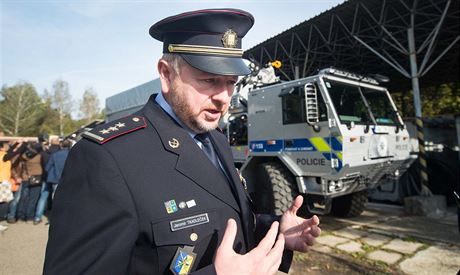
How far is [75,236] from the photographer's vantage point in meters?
0.85

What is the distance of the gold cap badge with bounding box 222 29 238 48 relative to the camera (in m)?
1.34

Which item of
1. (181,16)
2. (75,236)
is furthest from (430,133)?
(75,236)

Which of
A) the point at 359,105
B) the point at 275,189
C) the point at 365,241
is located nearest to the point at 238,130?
the point at 275,189

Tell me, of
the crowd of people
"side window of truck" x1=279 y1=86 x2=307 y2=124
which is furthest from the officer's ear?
the crowd of people

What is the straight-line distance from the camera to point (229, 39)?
1354 mm

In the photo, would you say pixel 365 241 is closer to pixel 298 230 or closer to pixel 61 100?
pixel 298 230

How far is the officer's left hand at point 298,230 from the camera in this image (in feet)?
4.27

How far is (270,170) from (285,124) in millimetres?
846

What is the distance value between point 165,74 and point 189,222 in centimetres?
67

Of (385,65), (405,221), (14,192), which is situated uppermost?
(385,65)

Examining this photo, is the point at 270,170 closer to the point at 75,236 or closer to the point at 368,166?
the point at 368,166

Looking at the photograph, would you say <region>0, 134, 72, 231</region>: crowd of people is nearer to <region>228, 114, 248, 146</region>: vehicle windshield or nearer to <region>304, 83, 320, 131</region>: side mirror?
<region>228, 114, 248, 146</region>: vehicle windshield

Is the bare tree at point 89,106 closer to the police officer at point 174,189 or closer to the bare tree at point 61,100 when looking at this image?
the bare tree at point 61,100

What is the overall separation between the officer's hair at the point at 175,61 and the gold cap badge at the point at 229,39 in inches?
8.9
